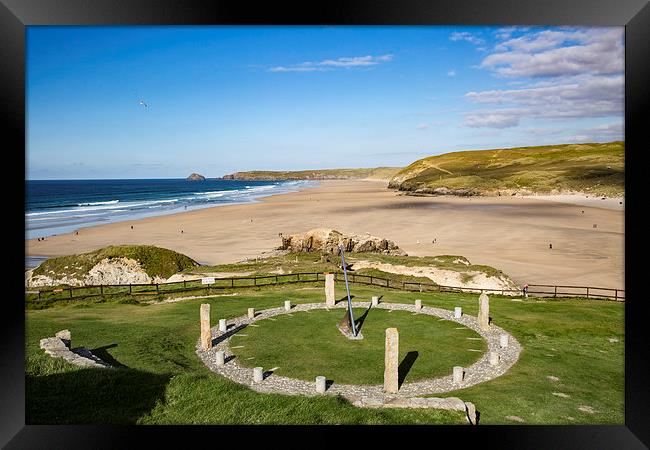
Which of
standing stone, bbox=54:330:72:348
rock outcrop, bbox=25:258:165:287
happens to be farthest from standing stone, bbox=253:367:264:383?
rock outcrop, bbox=25:258:165:287

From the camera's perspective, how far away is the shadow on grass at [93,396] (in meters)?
10.3

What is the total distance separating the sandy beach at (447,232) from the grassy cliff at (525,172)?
889 cm

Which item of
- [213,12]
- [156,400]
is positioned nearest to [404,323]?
[156,400]

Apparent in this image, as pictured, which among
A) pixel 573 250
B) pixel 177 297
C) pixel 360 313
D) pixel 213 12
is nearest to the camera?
pixel 213 12

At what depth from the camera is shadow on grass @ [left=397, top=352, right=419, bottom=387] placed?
14102 mm

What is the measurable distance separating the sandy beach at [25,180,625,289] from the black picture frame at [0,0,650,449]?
26.3 m

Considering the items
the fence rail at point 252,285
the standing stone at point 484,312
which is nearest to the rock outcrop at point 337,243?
the fence rail at point 252,285

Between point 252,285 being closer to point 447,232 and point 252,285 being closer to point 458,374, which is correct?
point 458,374

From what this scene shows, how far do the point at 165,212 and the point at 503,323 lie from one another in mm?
76468

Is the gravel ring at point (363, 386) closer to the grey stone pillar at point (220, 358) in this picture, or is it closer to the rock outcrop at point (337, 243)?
the grey stone pillar at point (220, 358)

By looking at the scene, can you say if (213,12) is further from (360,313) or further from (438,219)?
(438,219)

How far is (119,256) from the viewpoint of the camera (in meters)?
31.0

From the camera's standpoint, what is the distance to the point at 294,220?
71.6 meters

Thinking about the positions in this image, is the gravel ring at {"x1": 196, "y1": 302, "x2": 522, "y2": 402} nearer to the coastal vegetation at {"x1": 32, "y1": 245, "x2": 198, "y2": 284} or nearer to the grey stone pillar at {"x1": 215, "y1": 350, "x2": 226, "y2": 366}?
the grey stone pillar at {"x1": 215, "y1": 350, "x2": 226, "y2": 366}
